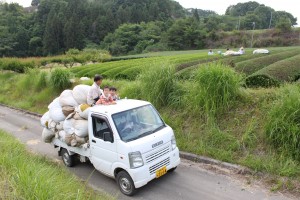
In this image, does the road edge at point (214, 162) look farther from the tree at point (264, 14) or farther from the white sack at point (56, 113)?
the tree at point (264, 14)

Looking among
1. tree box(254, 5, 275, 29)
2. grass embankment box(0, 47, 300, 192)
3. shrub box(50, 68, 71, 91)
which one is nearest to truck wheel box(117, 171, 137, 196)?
grass embankment box(0, 47, 300, 192)

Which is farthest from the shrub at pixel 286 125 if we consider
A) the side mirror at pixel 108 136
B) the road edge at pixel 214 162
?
the side mirror at pixel 108 136

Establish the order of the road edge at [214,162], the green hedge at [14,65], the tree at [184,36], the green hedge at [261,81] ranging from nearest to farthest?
the road edge at [214,162], the green hedge at [261,81], the green hedge at [14,65], the tree at [184,36]

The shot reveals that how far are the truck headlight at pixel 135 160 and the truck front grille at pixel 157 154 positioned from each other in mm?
161

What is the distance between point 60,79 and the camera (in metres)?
14.6

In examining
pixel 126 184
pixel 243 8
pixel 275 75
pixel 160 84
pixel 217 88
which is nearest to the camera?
pixel 126 184

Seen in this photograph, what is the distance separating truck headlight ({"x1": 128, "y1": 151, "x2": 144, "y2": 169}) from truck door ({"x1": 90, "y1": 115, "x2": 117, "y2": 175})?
0.45m

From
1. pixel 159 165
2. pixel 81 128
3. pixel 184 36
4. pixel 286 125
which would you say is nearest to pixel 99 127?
pixel 81 128

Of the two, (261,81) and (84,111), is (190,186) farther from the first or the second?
(261,81)

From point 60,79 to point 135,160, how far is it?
426 inches

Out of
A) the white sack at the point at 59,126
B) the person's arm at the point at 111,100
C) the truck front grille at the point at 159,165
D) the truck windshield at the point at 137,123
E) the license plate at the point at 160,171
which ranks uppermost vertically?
the person's arm at the point at 111,100

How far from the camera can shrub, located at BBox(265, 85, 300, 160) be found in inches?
232

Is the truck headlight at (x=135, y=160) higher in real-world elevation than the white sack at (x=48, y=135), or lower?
higher

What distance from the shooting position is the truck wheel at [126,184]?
212 inches
